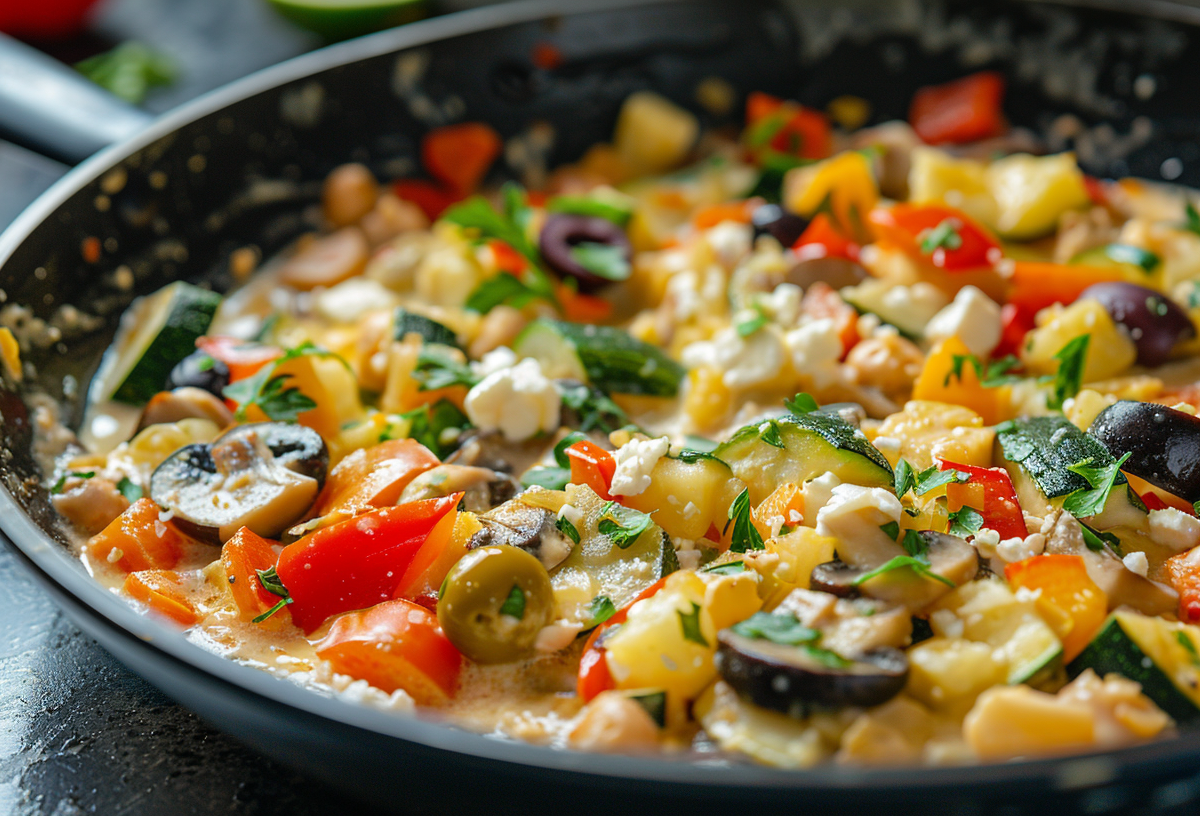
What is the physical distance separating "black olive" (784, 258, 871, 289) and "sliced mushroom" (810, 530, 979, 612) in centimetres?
120

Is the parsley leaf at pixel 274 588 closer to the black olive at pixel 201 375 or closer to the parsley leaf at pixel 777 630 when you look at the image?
the black olive at pixel 201 375

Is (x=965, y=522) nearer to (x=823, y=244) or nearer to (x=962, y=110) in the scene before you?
(x=823, y=244)

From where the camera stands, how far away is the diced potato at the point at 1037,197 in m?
3.17

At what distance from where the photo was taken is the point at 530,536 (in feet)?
6.53

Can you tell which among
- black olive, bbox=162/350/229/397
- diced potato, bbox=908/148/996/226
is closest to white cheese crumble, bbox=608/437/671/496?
black olive, bbox=162/350/229/397

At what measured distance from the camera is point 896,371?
8.35 feet

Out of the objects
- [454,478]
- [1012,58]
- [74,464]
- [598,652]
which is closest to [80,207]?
[74,464]

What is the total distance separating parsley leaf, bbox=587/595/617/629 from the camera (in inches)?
74.7

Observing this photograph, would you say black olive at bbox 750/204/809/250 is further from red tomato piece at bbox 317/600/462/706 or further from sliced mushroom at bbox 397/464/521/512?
red tomato piece at bbox 317/600/462/706

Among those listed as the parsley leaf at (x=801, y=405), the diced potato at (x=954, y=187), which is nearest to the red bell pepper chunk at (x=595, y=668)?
the parsley leaf at (x=801, y=405)

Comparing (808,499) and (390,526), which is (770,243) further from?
(390,526)

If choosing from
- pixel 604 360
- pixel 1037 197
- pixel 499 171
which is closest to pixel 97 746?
pixel 604 360

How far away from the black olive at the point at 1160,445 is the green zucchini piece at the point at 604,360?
104 cm

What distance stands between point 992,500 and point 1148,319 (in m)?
0.87
